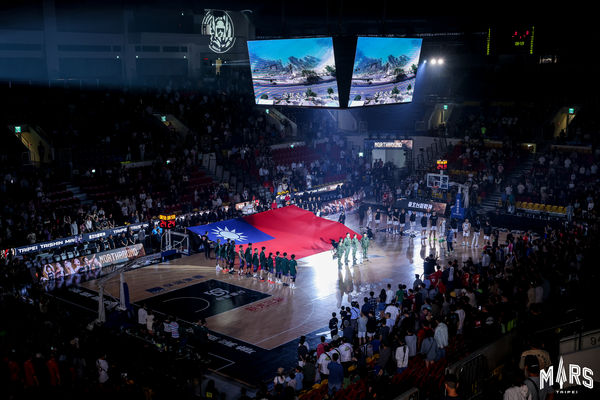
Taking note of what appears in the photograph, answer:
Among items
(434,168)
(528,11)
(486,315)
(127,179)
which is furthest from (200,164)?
(486,315)

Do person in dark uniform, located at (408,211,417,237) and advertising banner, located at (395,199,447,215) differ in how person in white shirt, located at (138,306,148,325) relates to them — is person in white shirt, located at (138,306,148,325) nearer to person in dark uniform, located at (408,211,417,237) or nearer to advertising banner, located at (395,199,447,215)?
person in dark uniform, located at (408,211,417,237)

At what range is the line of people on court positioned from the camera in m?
25.4

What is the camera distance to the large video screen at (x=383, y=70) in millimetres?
21188


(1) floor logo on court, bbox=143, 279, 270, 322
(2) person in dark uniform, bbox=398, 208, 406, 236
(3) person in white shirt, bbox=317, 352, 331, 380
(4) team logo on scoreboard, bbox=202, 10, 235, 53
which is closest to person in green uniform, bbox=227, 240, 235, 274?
(1) floor logo on court, bbox=143, 279, 270, 322

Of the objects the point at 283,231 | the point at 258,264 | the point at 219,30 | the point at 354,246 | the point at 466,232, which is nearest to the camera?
the point at 258,264

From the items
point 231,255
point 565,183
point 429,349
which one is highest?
point 565,183

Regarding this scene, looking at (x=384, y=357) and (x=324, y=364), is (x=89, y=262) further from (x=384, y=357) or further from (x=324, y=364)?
(x=384, y=357)

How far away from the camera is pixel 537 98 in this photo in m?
45.9

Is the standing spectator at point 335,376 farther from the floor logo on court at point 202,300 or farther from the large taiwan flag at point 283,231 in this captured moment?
the large taiwan flag at point 283,231

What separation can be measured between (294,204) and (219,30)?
54.2 ft

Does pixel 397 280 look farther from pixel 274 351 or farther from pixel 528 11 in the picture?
pixel 528 11

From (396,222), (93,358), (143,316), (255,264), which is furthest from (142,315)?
(396,222)

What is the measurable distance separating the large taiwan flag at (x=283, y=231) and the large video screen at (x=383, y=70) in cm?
814

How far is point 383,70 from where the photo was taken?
2222cm
